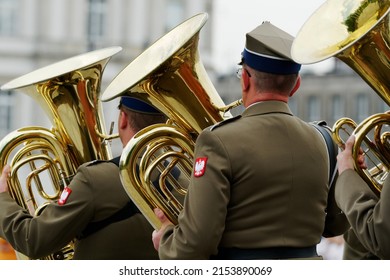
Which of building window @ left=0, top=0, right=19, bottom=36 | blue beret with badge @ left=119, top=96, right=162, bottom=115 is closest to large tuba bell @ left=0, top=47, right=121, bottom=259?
blue beret with badge @ left=119, top=96, right=162, bottom=115

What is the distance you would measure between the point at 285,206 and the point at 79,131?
56.3 inches

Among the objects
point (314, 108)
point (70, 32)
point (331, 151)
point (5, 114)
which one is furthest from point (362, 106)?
point (331, 151)

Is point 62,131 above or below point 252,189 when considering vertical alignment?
below

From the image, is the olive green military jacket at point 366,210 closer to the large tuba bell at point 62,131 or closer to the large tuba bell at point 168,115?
the large tuba bell at point 168,115

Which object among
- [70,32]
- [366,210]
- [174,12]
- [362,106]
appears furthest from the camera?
[362,106]

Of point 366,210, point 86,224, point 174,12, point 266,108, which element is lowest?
point 174,12

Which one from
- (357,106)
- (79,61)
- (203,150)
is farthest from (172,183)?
(357,106)

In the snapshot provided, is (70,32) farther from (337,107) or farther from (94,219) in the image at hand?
(94,219)

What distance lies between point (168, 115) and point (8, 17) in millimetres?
31140

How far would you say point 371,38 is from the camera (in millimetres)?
3773

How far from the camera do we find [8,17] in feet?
114

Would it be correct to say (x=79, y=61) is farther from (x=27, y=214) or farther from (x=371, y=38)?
(x=371, y=38)

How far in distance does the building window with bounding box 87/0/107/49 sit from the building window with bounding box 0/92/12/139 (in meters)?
3.40

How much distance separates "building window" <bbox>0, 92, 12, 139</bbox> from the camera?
3347 cm
